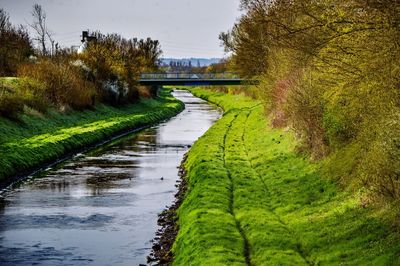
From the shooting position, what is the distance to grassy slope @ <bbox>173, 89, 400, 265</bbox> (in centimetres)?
1639

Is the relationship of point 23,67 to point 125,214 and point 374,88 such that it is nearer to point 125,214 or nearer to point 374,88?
point 125,214

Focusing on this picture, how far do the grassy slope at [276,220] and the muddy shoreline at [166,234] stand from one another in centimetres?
39

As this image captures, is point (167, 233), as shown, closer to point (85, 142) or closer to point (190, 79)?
point (85, 142)

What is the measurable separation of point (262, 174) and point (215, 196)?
532cm

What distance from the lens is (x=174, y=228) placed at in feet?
74.0

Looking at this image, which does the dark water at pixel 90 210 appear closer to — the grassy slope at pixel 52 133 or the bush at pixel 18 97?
the grassy slope at pixel 52 133

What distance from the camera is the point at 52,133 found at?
150 feet

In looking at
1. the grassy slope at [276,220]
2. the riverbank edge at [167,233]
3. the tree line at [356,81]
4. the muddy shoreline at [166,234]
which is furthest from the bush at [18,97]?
the tree line at [356,81]

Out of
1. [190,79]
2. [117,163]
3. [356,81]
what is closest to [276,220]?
[356,81]

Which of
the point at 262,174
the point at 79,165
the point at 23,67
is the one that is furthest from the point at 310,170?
the point at 23,67

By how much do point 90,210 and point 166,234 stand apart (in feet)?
17.9

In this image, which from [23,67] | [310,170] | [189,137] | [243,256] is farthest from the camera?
[23,67]

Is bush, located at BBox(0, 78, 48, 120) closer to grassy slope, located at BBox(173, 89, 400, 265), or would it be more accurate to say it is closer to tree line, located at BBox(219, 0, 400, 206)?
grassy slope, located at BBox(173, 89, 400, 265)

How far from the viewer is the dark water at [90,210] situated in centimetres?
2002
